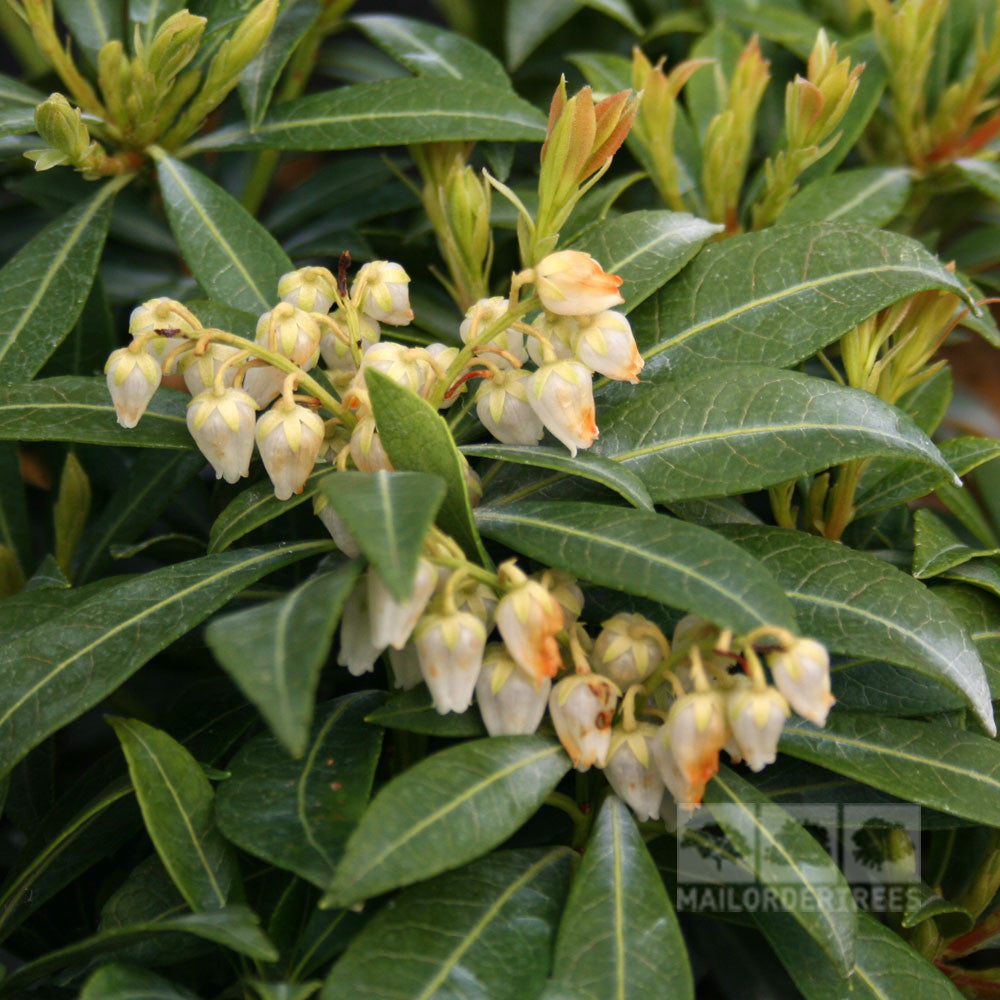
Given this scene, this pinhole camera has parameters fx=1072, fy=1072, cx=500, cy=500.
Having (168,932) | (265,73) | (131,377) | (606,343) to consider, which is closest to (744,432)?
(606,343)

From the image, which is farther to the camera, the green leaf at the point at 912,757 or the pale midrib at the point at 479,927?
the green leaf at the point at 912,757

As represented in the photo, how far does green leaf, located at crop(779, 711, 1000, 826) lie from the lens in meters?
0.80

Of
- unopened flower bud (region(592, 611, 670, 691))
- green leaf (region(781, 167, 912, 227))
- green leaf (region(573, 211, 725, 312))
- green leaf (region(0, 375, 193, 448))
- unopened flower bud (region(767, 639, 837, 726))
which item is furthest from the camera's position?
green leaf (region(781, 167, 912, 227))

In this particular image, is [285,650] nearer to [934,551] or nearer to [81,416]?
[81,416]

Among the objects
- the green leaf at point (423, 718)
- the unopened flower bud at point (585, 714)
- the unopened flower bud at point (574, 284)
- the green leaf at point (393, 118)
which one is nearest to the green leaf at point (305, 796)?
the green leaf at point (423, 718)

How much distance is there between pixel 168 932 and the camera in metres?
0.79

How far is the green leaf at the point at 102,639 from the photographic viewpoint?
755mm

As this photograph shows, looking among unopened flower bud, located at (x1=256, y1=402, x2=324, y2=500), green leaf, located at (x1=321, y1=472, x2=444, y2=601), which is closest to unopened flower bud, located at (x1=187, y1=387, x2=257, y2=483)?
unopened flower bud, located at (x1=256, y1=402, x2=324, y2=500)

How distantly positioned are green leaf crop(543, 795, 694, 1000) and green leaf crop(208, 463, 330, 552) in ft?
1.09

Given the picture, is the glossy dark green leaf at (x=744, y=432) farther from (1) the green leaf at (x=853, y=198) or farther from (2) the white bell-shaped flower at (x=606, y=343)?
(1) the green leaf at (x=853, y=198)

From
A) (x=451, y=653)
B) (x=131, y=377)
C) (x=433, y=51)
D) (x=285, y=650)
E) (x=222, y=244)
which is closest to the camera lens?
(x=285, y=650)

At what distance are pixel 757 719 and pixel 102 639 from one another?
18.5 inches

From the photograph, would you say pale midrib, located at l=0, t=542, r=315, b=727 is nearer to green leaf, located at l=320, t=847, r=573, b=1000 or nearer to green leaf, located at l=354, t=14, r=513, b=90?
green leaf, located at l=320, t=847, r=573, b=1000

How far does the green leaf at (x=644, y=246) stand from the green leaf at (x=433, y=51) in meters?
0.31
